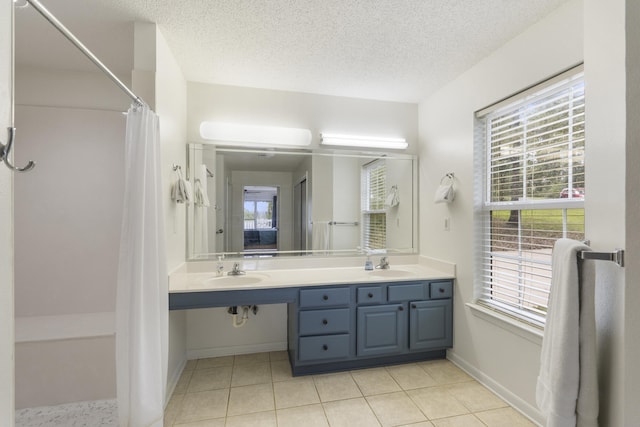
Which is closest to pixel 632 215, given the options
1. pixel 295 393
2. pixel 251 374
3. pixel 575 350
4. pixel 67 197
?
pixel 575 350

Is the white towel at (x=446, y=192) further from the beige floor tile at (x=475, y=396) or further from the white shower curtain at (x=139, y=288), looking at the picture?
the white shower curtain at (x=139, y=288)

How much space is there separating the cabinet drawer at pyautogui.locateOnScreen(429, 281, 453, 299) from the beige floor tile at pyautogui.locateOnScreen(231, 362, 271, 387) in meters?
1.50

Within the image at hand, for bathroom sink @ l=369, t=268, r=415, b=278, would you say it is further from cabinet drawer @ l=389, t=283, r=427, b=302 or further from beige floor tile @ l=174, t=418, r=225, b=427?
beige floor tile @ l=174, t=418, r=225, b=427

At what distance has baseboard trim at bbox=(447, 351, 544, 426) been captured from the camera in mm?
1736

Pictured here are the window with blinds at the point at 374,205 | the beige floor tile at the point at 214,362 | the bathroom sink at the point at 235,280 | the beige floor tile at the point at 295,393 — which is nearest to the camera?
the beige floor tile at the point at 295,393

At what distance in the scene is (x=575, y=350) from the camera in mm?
882

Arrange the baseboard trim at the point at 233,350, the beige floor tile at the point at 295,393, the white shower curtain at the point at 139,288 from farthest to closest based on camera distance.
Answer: the baseboard trim at the point at 233,350, the beige floor tile at the point at 295,393, the white shower curtain at the point at 139,288

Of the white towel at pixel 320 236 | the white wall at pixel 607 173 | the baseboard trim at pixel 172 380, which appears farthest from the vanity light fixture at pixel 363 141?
the baseboard trim at pixel 172 380

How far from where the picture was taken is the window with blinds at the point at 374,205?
2.90 m

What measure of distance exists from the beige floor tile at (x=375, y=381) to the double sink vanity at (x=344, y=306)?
65 millimetres

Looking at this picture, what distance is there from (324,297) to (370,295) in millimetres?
379

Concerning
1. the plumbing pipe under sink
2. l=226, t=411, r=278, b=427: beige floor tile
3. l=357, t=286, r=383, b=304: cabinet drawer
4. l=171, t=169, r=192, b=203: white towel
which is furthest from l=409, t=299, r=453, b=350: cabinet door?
l=171, t=169, r=192, b=203: white towel

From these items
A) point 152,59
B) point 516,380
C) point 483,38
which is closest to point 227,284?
point 152,59

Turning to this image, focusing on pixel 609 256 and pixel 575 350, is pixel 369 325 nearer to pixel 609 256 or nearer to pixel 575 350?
pixel 575 350
